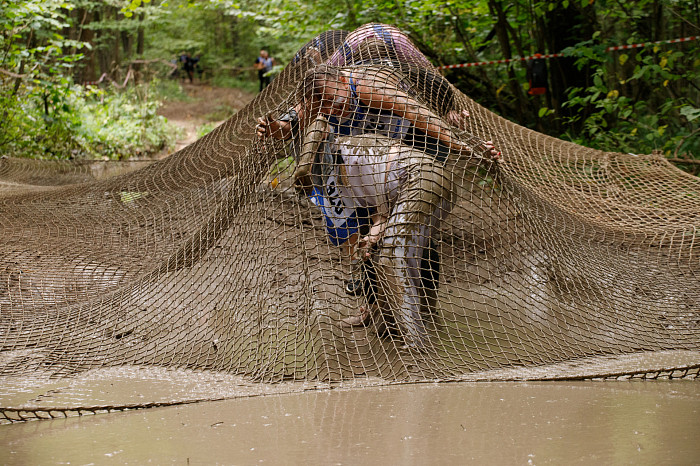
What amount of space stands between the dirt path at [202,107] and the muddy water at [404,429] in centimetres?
1254

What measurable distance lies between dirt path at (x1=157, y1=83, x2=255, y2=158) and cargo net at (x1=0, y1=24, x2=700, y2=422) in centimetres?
1101

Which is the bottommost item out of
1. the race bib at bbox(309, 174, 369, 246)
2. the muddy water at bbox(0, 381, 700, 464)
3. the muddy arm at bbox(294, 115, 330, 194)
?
the muddy water at bbox(0, 381, 700, 464)

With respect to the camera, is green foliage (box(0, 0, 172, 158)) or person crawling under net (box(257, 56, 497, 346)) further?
green foliage (box(0, 0, 172, 158))

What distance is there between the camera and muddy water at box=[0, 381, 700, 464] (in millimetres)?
1729

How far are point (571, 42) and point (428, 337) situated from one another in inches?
188

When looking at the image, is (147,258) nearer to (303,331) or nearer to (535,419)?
(303,331)

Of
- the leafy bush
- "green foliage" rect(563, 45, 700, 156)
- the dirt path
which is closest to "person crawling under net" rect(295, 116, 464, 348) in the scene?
"green foliage" rect(563, 45, 700, 156)

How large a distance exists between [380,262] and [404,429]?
101 cm

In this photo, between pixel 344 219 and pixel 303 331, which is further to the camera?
pixel 344 219

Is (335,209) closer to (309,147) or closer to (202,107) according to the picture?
(309,147)

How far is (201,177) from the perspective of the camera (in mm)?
4500

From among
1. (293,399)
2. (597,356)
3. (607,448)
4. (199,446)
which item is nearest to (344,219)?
(293,399)

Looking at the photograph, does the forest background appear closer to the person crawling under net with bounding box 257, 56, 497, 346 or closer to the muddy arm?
the person crawling under net with bounding box 257, 56, 497, 346

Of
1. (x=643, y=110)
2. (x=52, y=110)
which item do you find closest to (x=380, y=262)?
(x=643, y=110)
